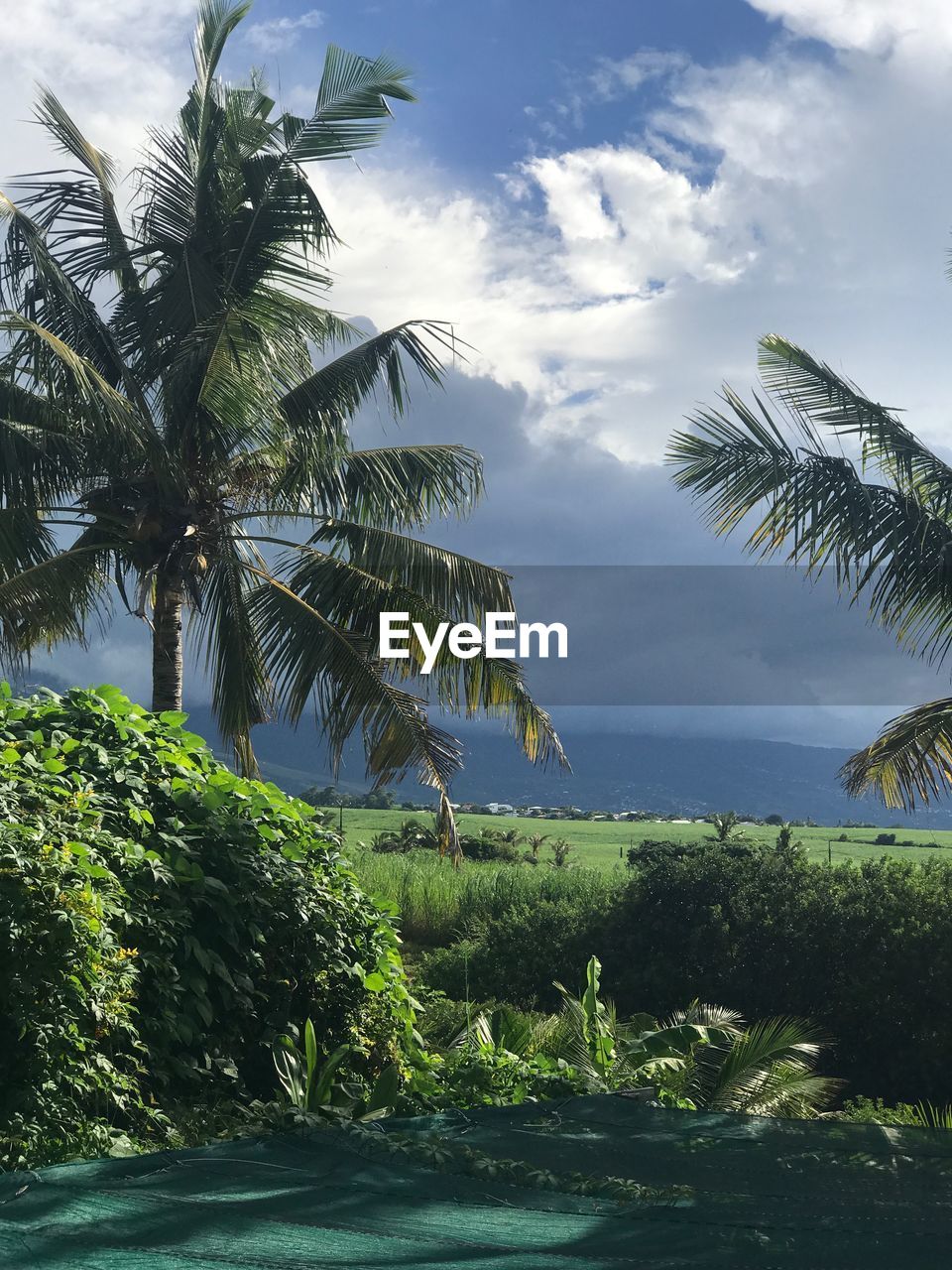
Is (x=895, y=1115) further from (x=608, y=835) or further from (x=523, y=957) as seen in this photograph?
(x=608, y=835)

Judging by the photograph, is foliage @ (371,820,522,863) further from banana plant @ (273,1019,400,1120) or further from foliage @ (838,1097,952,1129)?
banana plant @ (273,1019,400,1120)

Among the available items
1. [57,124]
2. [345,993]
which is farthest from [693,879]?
[57,124]

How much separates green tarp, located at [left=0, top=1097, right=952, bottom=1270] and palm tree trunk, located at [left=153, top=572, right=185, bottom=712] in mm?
6812

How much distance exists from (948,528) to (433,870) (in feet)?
34.9

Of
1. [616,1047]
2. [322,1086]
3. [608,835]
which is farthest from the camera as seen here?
[608,835]

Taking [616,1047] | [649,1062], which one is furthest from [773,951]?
[649,1062]

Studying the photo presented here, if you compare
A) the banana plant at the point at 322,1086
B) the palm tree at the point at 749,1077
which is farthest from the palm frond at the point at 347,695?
the banana plant at the point at 322,1086

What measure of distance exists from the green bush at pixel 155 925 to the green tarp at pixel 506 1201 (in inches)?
34.1

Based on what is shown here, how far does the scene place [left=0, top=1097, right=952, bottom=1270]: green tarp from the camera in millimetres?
2898

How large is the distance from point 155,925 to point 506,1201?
6.86ft

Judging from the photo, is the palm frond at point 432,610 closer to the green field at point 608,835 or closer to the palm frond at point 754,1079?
the palm frond at point 754,1079

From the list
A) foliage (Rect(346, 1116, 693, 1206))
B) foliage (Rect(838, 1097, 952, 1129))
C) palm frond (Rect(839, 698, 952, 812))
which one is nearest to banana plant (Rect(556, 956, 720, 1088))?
foliage (Rect(838, 1097, 952, 1129))

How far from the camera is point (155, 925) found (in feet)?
16.0

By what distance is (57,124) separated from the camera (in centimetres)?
1198
